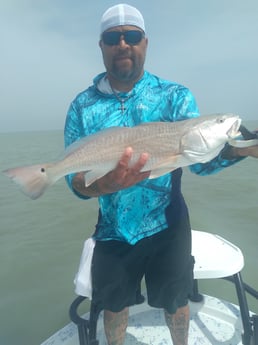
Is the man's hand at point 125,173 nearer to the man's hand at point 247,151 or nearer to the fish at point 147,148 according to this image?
the fish at point 147,148

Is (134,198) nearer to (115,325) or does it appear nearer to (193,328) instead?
(115,325)

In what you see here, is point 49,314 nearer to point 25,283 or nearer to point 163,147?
point 25,283

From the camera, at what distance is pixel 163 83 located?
3.03m

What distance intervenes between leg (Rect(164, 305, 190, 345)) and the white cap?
2.76m

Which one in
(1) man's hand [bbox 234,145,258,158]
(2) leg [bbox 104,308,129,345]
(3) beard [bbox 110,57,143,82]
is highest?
(3) beard [bbox 110,57,143,82]

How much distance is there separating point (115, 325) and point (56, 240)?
560 centimetres

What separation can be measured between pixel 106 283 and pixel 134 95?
1799mm

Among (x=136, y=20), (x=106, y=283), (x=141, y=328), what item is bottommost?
(x=141, y=328)

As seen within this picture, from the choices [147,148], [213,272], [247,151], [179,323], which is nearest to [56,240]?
[179,323]

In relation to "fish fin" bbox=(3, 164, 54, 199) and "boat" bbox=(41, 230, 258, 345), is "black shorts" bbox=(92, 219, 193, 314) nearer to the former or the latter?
"boat" bbox=(41, 230, 258, 345)

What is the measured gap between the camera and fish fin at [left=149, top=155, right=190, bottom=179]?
2.36m

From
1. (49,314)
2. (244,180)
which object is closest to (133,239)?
(49,314)

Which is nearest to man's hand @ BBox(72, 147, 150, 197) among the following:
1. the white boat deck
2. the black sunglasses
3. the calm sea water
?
the black sunglasses

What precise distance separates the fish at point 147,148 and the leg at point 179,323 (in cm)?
158
